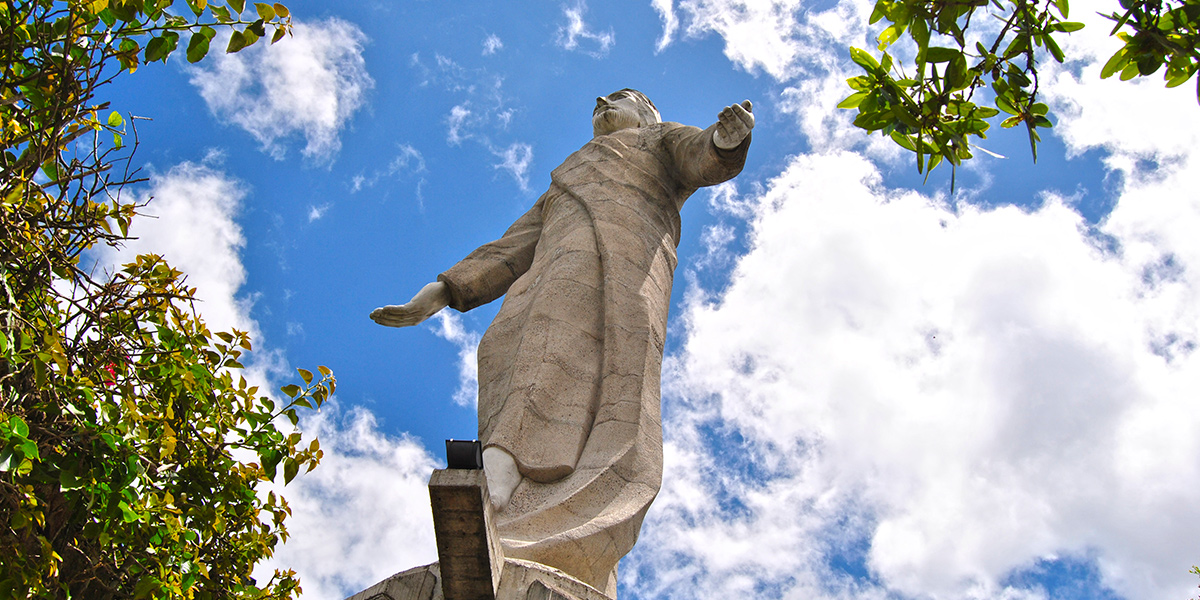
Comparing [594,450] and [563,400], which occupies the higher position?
[563,400]

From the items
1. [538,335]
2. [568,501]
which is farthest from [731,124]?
[568,501]

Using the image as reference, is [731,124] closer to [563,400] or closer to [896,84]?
[563,400]

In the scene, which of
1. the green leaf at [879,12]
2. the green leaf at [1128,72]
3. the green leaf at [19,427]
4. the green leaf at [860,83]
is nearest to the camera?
the green leaf at [19,427]

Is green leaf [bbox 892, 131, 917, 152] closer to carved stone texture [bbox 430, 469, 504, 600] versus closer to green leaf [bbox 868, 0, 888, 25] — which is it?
green leaf [bbox 868, 0, 888, 25]

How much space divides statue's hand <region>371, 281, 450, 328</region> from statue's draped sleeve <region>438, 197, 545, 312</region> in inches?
4.1

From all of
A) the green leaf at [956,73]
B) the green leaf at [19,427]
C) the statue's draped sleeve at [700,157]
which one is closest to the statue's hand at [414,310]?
the statue's draped sleeve at [700,157]

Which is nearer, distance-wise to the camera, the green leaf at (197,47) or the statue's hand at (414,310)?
the green leaf at (197,47)

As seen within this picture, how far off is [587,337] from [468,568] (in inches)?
90.0

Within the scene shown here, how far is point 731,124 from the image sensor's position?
5914 millimetres

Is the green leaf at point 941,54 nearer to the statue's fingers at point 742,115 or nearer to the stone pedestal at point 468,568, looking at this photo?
the stone pedestal at point 468,568

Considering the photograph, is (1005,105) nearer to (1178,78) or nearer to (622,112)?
(1178,78)

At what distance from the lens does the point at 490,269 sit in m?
6.17

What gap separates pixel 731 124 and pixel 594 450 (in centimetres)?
230

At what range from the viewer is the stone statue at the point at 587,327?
13.6 feet
